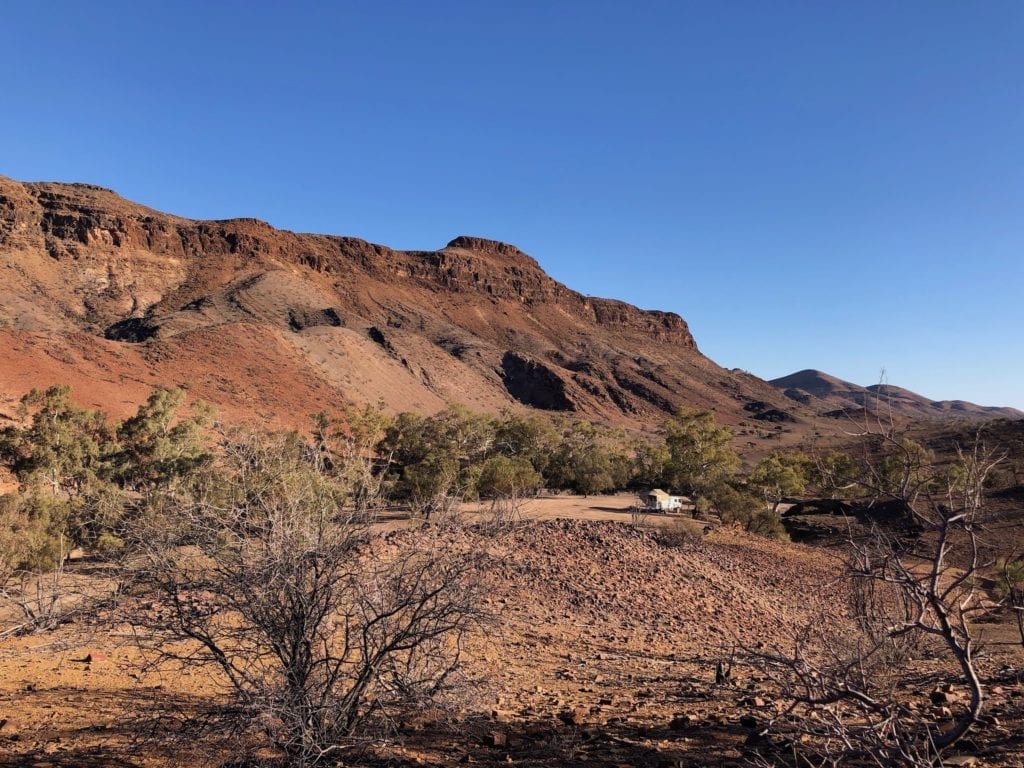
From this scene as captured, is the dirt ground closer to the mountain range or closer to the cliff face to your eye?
the mountain range

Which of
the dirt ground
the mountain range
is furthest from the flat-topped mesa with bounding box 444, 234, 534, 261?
the dirt ground

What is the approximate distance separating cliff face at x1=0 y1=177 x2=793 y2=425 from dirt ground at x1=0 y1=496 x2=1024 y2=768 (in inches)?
1757

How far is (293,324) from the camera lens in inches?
3369

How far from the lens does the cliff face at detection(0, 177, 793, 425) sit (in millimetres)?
59922

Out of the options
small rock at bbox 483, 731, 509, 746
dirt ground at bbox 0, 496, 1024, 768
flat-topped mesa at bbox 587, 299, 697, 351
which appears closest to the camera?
dirt ground at bbox 0, 496, 1024, 768

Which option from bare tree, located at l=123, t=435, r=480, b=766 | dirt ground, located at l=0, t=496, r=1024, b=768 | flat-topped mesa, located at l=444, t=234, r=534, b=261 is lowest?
dirt ground, located at l=0, t=496, r=1024, b=768

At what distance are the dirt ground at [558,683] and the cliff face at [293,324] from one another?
44.6m

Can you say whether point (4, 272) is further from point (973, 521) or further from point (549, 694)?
point (973, 521)

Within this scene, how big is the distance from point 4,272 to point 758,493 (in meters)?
86.2

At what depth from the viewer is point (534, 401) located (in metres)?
94.8

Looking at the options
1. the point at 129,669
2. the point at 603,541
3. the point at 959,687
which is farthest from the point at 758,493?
the point at 129,669

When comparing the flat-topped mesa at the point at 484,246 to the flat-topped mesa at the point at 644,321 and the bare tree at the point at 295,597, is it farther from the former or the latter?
the bare tree at the point at 295,597

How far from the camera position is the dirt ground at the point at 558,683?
237 inches

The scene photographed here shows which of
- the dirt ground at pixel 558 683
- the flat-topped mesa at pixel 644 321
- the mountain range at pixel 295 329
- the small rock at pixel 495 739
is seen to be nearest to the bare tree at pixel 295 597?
the dirt ground at pixel 558 683
